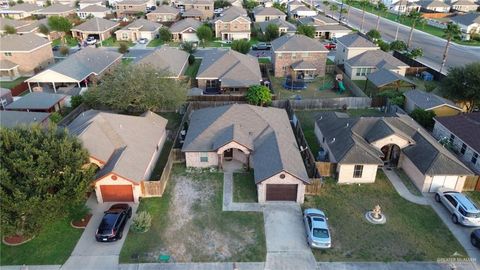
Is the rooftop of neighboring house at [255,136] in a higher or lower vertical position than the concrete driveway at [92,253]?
higher

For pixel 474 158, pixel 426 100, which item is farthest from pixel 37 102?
pixel 474 158

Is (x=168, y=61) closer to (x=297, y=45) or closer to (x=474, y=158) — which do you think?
(x=297, y=45)

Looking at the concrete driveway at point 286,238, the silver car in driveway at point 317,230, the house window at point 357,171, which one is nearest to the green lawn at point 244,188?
the concrete driveway at point 286,238

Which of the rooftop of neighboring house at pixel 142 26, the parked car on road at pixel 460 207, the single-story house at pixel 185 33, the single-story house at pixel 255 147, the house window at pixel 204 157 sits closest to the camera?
the parked car on road at pixel 460 207

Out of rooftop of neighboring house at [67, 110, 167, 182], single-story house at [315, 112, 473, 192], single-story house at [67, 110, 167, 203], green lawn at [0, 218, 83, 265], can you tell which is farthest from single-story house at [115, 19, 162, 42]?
green lawn at [0, 218, 83, 265]

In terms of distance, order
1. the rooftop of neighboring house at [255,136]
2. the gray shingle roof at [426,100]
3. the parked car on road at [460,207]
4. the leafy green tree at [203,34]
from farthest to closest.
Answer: the leafy green tree at [203,34], the gray shingle roof at [426,100], the rooftop of neighboring house at [255,136], the parked car on road at [460,207]

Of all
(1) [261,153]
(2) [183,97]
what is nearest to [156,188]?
(1) [261,153]

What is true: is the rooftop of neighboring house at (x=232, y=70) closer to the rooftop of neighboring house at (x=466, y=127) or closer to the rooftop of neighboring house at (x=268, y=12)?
the rooftop of neighboring house at (x=466, y=127)

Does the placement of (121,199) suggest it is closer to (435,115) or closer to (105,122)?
(105,122)
